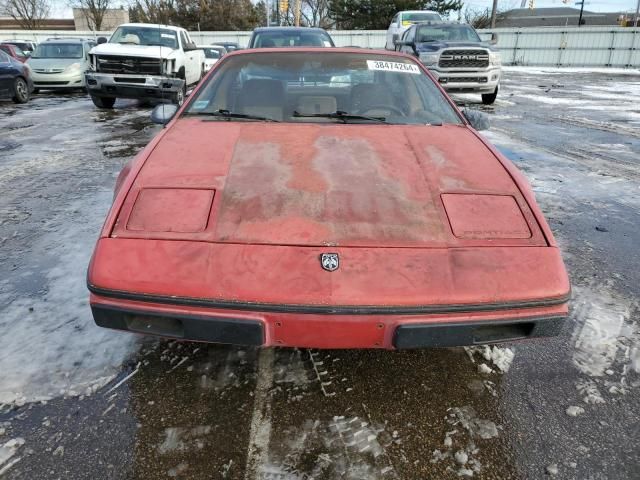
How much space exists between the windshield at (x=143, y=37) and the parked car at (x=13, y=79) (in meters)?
2.73

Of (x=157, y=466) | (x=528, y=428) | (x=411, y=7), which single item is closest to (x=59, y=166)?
(x=157, y=466)

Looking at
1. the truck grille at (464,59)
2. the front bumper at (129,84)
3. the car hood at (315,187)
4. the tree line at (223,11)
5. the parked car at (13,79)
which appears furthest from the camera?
the tree line at (223,11)

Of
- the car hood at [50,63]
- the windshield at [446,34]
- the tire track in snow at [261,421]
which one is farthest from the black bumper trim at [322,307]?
the car hood at [50,63]

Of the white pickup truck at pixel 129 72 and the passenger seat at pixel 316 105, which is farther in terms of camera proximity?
the white pickup truck at pixel 129 72

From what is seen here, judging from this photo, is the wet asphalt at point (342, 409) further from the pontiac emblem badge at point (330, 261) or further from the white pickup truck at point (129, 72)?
the white pickup truck at point (129, 72)

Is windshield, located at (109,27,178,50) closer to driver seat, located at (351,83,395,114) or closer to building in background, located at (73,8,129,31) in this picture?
driver seat, located at (351,83,395,114)

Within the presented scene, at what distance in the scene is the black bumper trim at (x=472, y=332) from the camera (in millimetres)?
1806

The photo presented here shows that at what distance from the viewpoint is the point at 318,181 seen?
2238mm

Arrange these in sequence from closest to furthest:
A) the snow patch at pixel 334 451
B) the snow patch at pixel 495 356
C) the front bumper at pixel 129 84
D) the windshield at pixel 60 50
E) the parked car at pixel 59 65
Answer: the snow patch at pixel 334 451
the snow patch at pixel 495 356
the front bumper at pixel 129 84
the parked car at pixel 59 65
the windshield at pixel 60 50

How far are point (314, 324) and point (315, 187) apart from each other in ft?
2.28

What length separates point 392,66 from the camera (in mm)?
3338

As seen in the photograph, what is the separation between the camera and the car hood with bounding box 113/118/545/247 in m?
1.96

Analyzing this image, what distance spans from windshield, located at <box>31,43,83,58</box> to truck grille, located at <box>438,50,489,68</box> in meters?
11.3

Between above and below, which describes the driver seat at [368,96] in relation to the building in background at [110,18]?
below
